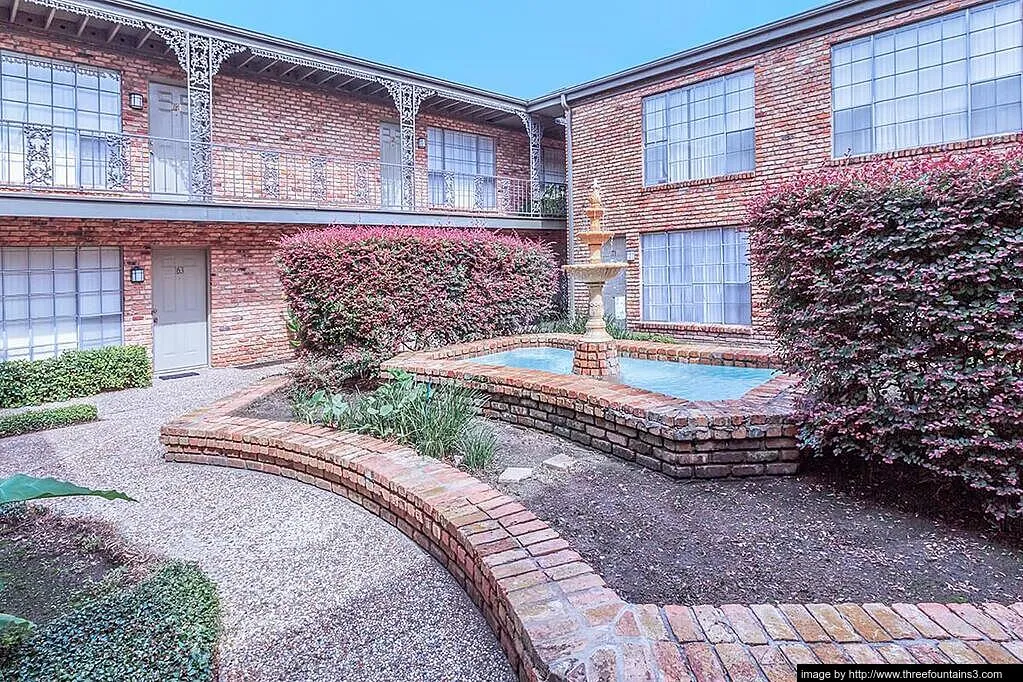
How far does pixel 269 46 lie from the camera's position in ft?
37.7

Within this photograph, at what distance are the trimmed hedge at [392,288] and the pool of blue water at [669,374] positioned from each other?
814 mm

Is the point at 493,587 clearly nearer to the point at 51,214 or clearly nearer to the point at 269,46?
the point at 51,214

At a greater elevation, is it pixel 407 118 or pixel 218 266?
pixel 407 118

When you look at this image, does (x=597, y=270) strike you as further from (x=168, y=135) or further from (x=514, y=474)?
(x=168, y=135)

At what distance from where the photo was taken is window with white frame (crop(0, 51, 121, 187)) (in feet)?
32.6

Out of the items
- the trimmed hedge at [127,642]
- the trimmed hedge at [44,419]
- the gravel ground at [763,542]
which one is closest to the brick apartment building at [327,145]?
the trimmed hedge at [44,419]

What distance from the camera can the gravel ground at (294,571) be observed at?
2717mm

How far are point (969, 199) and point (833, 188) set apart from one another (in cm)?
74

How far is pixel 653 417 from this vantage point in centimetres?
A: 464

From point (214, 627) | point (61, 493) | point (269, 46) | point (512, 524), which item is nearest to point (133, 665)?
point (214, 627)

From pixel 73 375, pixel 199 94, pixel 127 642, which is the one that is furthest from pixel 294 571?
pixel 199 94

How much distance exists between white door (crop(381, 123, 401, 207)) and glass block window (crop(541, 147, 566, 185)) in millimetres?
4504

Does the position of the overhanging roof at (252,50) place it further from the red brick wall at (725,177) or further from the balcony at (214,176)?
the red brick wall at (725,177)

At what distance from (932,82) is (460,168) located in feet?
33.0
